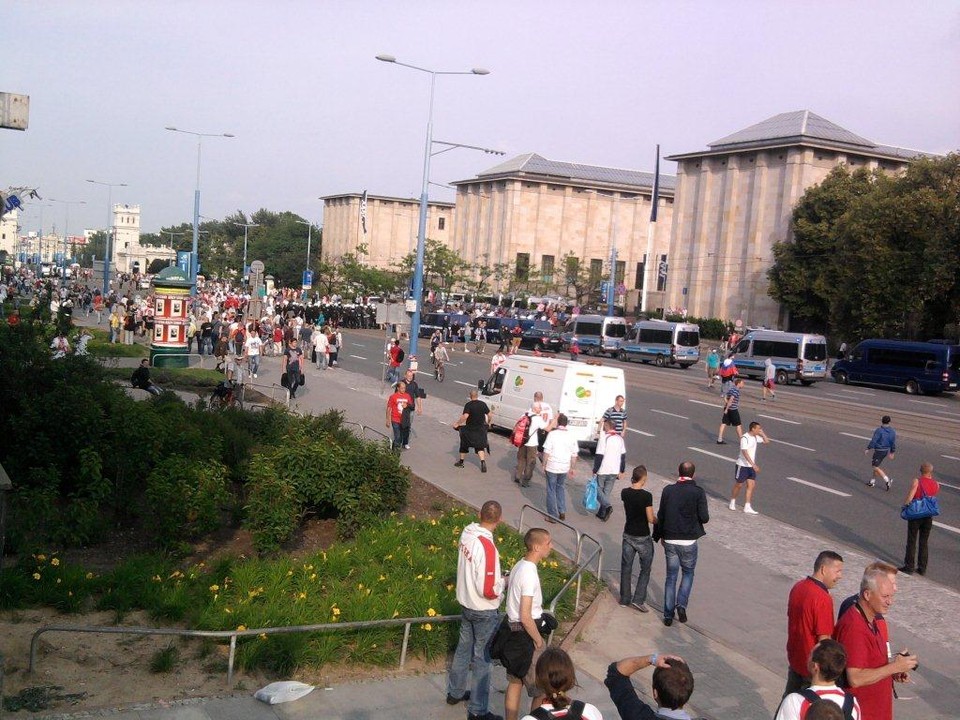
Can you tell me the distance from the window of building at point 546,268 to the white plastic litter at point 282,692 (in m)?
83.0

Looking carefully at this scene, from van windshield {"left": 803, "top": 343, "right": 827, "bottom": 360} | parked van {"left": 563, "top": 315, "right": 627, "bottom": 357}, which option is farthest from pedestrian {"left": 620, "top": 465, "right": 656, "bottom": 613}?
parked van {"left": 563, "top": 315, "right": 627, "bottom": 357}

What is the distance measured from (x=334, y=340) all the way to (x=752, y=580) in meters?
27.2

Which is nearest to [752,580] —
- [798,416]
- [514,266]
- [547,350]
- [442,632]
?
[442,632]

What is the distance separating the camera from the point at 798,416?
29.6m

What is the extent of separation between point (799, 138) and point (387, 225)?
64.1 metres

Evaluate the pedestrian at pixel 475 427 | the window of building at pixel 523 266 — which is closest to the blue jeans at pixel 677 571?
the pedestrian at pixel 475 427

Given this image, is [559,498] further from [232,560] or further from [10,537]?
[10,537]

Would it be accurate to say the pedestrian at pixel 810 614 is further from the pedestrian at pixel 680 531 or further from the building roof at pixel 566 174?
the building roof at pixel 566 174

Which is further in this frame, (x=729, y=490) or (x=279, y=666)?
(x=729, y=490)

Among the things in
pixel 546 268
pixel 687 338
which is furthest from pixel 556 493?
pixel 546 268

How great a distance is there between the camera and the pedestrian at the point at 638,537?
33.0ft

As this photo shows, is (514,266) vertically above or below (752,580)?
above

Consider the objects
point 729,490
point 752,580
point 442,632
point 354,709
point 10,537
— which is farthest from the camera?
point 729,490

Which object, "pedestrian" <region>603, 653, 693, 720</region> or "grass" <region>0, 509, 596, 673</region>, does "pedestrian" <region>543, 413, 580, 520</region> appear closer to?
"grass" <region>0, 509, 596, 673</region>
